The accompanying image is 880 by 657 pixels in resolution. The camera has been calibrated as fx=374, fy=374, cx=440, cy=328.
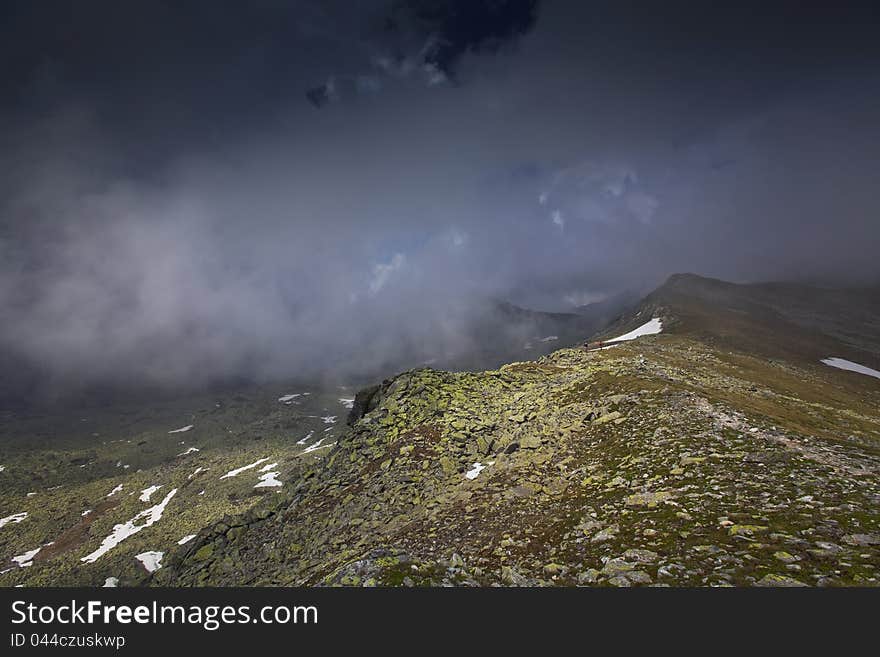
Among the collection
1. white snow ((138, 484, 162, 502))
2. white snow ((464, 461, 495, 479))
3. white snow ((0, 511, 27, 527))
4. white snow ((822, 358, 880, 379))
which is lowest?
white snow ((0, 511, 27, 527))

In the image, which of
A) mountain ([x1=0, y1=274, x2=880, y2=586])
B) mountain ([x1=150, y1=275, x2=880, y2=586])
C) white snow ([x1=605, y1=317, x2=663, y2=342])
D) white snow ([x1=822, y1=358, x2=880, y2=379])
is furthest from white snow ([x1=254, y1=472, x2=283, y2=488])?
white snow ([x1=822, y1=358, x2=880, y2=379])

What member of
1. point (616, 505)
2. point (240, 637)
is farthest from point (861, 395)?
point (240, 637)

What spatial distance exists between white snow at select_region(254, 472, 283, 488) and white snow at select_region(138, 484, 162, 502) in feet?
167

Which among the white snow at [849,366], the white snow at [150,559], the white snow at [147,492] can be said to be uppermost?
the white snow at [849,366]

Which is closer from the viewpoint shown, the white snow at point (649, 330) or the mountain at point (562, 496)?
the mountain at point (562, 496)

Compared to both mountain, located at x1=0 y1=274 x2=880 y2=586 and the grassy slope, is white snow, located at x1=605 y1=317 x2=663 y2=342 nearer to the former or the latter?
mountain, located at x1=0 y1=274 x2=880 y2=586

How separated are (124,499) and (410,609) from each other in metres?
231

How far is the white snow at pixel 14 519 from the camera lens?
532 ft

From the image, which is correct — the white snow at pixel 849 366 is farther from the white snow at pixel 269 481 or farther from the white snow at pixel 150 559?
the white snow at pixel 269 481

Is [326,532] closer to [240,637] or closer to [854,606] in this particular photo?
[240,637]

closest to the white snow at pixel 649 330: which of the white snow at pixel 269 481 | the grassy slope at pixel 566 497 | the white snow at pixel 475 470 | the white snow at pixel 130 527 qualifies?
the grassy slope at pixel 566 497

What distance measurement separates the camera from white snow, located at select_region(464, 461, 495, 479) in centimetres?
2146

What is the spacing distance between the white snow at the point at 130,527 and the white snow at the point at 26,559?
2101 centimetres

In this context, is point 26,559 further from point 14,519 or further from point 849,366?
point 849,366
